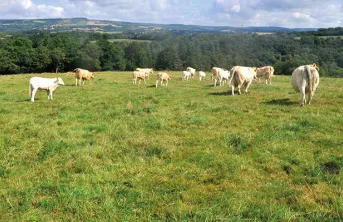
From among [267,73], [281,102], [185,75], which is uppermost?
[267,73]

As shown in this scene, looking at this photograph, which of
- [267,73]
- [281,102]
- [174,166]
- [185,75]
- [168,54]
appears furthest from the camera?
[168,54]

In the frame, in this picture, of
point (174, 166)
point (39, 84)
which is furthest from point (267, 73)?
point (174, 166)

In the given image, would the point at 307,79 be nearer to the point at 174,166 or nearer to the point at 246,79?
the point at 246,79

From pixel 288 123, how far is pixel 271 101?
517 centimetres

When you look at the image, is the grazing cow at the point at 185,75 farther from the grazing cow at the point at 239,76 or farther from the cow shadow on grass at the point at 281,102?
the cow shadow on grass at the point at 281,102

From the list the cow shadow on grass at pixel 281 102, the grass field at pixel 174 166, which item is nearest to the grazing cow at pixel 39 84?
the grass field at pixel 174 166

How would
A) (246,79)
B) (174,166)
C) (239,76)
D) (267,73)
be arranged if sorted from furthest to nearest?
1. (267,73)
2. (246,79)
3. (239,76)
4. (174,166)

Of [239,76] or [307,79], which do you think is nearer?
[307,79]

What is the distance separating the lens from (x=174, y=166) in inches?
272

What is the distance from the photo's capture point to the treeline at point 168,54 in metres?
67.4

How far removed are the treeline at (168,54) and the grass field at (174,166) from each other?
179 feet

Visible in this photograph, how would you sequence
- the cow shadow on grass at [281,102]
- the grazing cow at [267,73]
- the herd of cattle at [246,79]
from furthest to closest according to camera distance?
the grazing cow at [267,73], the cow shadow on grass at [281,102], the herd of cattle at [246,79]

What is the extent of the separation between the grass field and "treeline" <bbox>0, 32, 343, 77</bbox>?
54.5 m

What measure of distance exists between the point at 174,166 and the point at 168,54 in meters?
77.8
